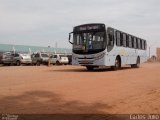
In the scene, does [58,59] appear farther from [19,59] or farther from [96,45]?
[96,45]

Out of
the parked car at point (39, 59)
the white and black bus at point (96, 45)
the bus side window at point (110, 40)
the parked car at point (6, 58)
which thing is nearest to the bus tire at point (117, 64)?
the white and black bus at point (96, 45)

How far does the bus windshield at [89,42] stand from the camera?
24.7 meters

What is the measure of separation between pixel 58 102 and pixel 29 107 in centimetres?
117

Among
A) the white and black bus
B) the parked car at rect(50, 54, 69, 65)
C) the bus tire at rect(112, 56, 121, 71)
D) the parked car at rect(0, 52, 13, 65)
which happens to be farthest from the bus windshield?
the parked car at rect(50, 54, 69, 65)

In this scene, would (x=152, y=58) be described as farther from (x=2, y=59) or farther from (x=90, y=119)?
(x=90, y=119)

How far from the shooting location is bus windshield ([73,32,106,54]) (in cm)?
2469

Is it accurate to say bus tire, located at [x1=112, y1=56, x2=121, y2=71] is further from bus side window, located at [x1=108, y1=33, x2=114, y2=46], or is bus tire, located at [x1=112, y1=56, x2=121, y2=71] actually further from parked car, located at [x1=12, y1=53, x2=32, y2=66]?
parked car, located at [x1=12, y1=53, x2=32, y2=66]

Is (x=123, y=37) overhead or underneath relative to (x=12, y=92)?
overhead

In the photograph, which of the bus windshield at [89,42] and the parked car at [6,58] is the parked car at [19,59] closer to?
the parked car at [6,58]

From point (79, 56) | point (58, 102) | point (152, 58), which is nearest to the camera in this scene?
point (58, 102)

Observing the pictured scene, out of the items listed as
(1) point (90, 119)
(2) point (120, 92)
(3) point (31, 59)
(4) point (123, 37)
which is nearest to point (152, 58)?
(3) point (31, 59)

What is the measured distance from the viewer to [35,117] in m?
7.75

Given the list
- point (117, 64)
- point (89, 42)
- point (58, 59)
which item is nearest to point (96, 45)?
point (89, 42)

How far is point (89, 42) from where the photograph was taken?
2503 cm
